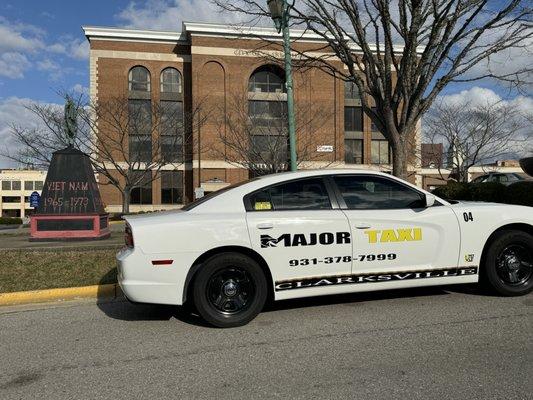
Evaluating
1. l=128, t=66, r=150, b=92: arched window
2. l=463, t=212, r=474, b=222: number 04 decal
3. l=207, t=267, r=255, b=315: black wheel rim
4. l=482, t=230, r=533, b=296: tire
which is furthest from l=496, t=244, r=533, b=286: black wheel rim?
l=128, t=66, r=150, b=92: arched window

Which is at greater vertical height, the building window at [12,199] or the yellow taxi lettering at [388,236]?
the building window at [12,199]

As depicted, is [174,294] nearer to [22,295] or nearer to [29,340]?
[29,340]

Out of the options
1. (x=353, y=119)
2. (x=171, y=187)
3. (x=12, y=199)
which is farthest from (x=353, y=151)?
(x=12, y=199)

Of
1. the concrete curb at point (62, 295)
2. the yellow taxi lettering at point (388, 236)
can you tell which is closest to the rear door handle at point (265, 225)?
the yellow taxi lettering at point (388, 236)

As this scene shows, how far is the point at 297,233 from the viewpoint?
508 centimetres

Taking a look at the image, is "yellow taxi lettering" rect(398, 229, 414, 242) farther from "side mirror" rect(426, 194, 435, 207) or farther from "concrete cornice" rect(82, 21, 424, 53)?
"concrete cornice" rect(82, 21, 424, 53)

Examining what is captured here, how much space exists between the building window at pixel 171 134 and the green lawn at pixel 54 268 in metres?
24.6

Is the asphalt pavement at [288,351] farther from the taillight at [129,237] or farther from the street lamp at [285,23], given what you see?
the street lamp at [285,23]

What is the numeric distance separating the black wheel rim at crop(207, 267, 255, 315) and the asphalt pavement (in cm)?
23

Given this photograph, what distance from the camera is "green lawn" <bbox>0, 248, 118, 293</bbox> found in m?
6.82

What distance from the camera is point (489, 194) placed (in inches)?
521

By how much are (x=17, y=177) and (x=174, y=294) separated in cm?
10863

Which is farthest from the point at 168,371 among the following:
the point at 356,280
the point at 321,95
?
the point at 321,95

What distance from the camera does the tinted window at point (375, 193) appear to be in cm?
543
